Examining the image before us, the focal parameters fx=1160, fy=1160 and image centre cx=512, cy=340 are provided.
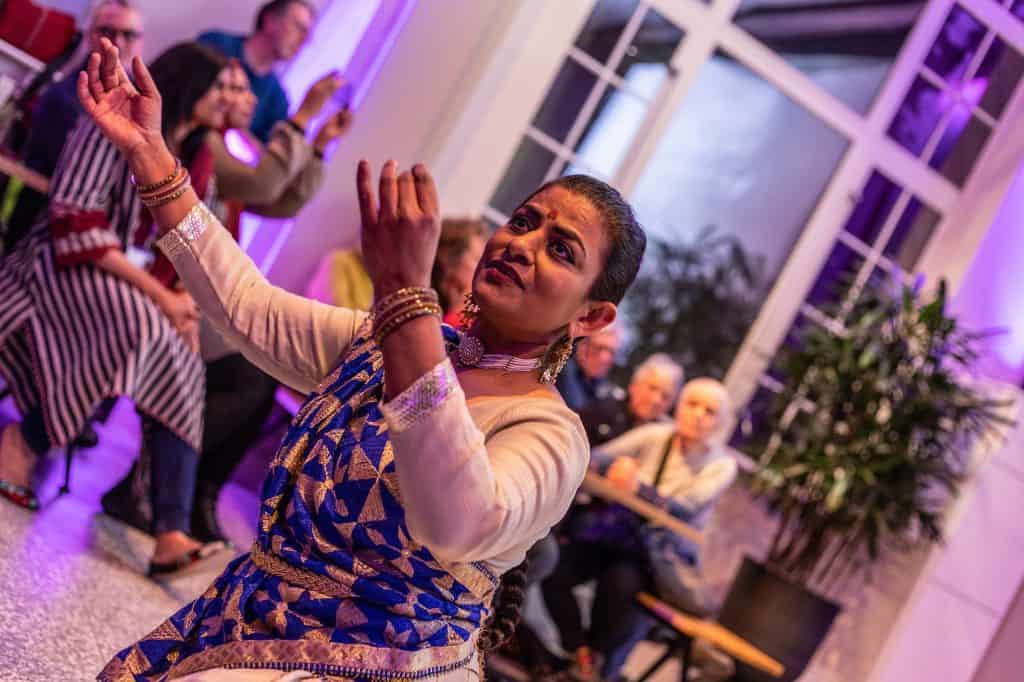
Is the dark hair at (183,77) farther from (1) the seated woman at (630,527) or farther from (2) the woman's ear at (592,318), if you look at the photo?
(2) the woman's ear at (592,318)

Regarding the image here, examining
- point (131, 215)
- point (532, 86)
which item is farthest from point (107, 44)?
point (532, 86)

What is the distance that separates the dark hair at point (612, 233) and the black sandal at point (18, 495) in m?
2.18

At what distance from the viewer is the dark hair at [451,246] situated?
380 cm

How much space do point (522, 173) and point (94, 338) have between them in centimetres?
270

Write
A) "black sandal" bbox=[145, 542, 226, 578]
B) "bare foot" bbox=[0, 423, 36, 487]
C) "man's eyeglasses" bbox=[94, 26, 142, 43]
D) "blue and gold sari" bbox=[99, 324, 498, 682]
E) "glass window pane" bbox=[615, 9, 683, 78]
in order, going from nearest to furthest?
"blue and gold sari" bbox=[99, 324, 498, 682], "black sandal" bbox=[145, 542, 226, 578], "bare foot" bbox=[0, 423, 36, 487], "man's eyeglasses" bbox=[94, 26, 142, 43], "glass window pane" bbox=[615, 9, 683, 78]

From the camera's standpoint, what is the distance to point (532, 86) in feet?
16.9

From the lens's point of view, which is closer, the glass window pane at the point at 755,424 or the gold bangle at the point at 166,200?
the gold bangle at the point at 166,200

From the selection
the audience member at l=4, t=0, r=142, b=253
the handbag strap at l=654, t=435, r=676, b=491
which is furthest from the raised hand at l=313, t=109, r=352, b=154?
the handbag strap at l=654, t=435, r=676, b=491

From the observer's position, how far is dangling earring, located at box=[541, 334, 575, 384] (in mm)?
1321

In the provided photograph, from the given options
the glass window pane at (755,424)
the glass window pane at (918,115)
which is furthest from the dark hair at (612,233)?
the glass window pane at (918,115)

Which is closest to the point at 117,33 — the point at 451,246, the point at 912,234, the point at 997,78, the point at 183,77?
the point at 183,77

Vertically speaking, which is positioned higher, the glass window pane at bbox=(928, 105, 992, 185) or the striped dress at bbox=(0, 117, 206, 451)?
the glass window pane at bbox=(928, 105, 992, 185)

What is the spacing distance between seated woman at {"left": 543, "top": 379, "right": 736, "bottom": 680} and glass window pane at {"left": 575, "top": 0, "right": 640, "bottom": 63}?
1716mm

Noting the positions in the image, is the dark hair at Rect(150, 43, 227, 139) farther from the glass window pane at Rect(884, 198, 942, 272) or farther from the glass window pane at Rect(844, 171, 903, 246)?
the glass window pane at Rect(884, 198, 942, 272)
